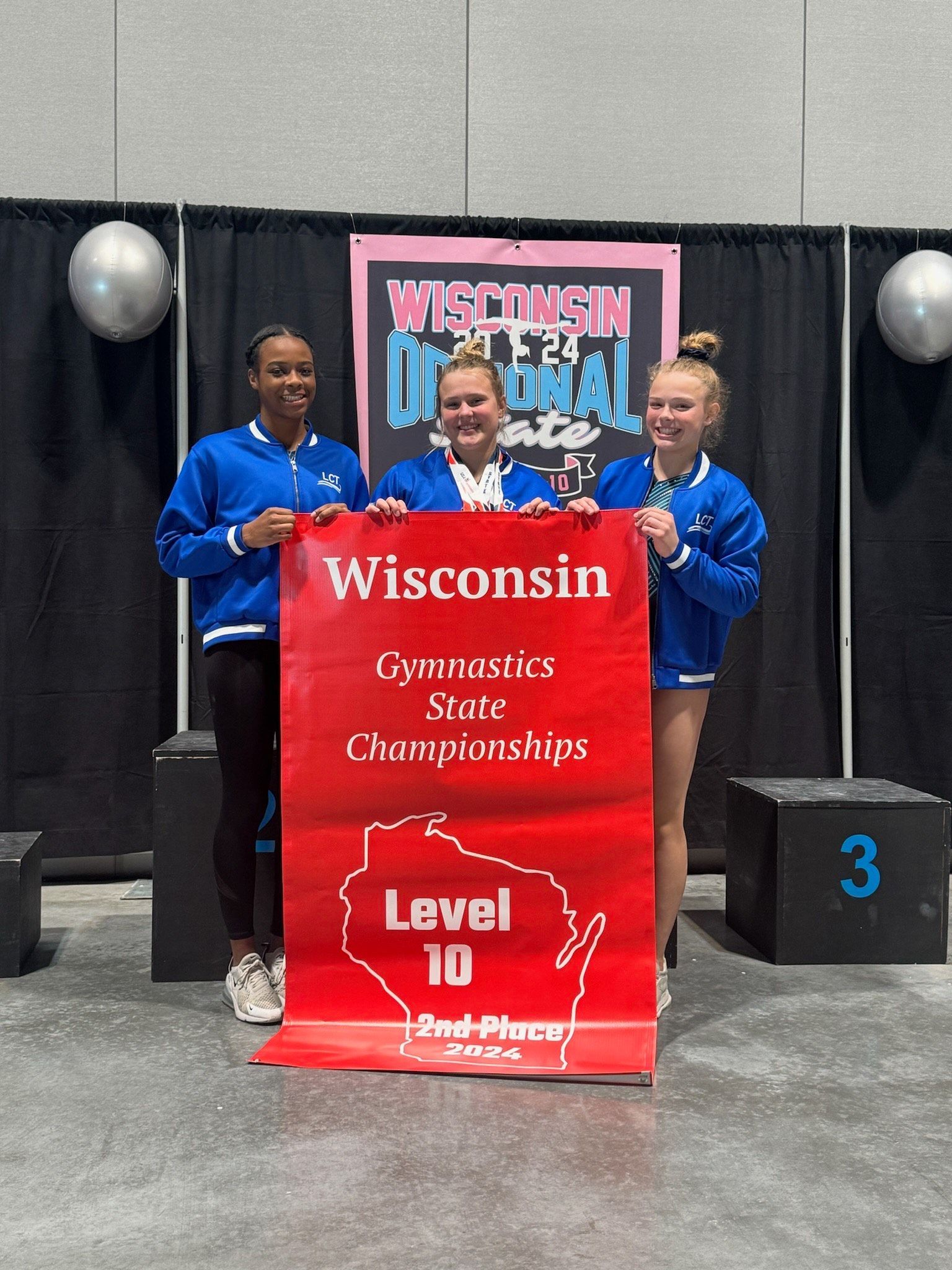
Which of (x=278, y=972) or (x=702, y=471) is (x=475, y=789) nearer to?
(x=278, y=972)

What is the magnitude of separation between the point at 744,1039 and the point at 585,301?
2.47 meters

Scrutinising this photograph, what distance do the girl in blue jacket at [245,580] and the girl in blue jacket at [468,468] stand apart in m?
0.18

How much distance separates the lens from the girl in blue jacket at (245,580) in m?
2.67

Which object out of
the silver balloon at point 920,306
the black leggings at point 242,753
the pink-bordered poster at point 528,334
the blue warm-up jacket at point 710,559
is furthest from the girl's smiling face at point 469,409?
the silver balloon at point 920,306

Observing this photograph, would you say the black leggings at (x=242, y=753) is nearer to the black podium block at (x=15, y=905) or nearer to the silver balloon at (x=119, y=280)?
the black podium block at (x=15, y=905)

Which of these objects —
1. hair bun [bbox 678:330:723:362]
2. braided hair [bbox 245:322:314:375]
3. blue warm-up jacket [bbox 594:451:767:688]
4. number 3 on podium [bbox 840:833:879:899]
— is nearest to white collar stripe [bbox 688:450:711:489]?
blue warm-up jacket [bbox 594:451:767:688]

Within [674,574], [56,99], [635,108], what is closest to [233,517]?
[674,574]

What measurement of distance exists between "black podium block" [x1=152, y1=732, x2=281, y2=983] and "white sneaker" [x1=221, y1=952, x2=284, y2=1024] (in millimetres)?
222

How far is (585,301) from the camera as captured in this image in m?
3.99

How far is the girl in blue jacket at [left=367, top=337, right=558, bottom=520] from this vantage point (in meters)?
2.60

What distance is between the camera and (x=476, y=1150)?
2051mm

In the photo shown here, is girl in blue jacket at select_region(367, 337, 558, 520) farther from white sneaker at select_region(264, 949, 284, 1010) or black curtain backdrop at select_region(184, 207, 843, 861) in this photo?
black curtain backdrop at select_region(184, 207, 843, 861)

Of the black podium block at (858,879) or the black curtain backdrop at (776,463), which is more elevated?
the black curtain backdrop at (776,463)

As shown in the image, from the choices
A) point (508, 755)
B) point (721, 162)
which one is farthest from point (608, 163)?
point (508, 755)
